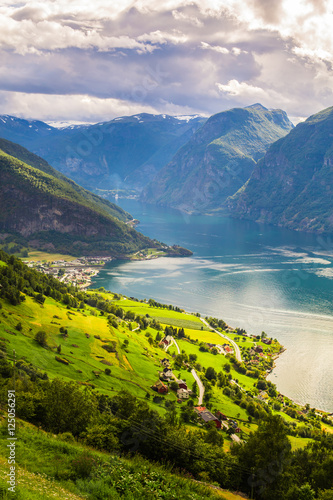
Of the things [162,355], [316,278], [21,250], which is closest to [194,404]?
[162,355]

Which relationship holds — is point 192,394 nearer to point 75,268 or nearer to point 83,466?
point 83,466

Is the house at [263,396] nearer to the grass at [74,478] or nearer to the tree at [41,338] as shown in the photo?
the tree at [41,338]

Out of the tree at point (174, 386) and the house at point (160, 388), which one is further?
the tree at point (174, 386)

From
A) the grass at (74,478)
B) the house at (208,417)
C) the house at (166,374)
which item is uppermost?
the grass at (74,478)

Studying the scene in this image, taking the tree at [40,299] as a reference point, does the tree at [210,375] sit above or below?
below

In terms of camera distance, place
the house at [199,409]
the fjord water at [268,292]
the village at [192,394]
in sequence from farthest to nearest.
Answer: the fjord water at [268,292] < the house at [199,409] < the village at [192,394]

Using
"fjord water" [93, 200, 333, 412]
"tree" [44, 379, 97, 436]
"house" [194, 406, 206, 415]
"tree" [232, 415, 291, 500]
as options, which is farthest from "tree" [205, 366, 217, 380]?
"tree" [44, 379, 97, 436]

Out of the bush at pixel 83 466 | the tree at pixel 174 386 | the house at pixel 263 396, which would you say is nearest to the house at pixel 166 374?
the tree at pixel 174 386

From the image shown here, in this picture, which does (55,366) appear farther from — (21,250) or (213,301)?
(21,250)
